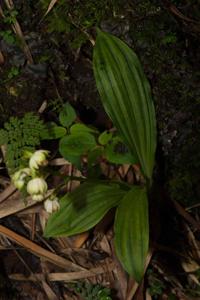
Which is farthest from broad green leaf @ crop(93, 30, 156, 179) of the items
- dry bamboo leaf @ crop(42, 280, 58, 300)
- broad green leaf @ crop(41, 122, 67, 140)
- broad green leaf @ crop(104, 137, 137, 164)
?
dry bamboo leaf @ crop(42, 280, 58, 300)

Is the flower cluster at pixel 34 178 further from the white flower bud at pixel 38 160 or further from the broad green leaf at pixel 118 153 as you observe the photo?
the broad green leaf at pixel 118 153

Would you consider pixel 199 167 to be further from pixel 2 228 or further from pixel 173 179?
pixel 2 228

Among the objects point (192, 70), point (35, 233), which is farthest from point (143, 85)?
point (35, 233)

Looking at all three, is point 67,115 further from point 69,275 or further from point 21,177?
point 69,275

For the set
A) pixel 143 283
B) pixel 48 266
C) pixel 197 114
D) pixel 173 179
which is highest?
pixel 197 114

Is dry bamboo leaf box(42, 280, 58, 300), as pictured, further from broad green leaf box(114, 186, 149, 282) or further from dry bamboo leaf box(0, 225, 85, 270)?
broad green leaf box(114, 186, 149, 282)

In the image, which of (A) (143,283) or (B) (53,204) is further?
(A) (143,283)
